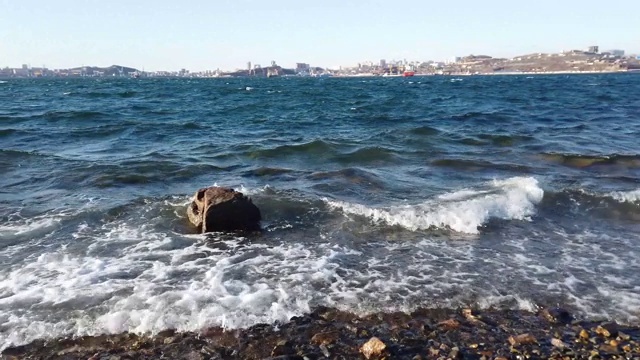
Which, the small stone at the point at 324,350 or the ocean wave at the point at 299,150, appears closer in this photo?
the small stone at the point at 324,350

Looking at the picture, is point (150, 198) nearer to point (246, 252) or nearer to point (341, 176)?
point (246, 252)

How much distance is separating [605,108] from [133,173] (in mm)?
33822

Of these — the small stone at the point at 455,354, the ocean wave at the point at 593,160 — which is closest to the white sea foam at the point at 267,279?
the small stone at the point at 455,354

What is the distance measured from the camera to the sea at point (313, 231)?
6.68 meters

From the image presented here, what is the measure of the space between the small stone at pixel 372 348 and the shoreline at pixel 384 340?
0.01 m

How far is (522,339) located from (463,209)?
5.18 metres

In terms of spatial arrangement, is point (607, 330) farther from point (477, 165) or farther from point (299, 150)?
point (299, 150)

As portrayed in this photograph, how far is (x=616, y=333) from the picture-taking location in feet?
19.0

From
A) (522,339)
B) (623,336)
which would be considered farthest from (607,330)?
(522,339)

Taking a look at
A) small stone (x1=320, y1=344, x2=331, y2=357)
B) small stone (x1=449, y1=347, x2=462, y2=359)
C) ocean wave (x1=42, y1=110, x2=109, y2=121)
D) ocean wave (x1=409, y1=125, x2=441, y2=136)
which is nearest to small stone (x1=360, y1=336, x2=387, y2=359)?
small stone (x1=320, y1=344, x2=331, y2=357)

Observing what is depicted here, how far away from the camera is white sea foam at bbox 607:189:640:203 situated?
11.6m

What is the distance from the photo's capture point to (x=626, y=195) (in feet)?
38.9

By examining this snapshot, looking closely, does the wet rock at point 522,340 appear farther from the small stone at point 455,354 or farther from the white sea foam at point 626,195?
the white sea foam at point 626,195

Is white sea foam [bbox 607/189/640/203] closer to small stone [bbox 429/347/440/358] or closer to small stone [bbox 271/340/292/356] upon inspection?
small stone [bbox 429/347/440/358]
